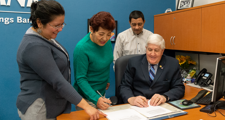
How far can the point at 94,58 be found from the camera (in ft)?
5.25

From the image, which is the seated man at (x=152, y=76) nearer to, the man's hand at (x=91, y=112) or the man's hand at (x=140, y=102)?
the man's hand at (x=140, y=102)

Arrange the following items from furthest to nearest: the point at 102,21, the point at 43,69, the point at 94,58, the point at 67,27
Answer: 1. the point at 67,27
2. the point at 94,58
3. the point at 102,21
4. the point at 43,69

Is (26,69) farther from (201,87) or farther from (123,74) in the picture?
(201,87)

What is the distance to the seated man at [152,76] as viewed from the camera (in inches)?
69.7

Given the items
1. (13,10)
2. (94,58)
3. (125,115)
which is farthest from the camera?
(13,10)

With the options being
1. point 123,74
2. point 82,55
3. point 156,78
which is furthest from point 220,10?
point 82,55

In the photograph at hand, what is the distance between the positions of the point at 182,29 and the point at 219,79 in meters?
1.47

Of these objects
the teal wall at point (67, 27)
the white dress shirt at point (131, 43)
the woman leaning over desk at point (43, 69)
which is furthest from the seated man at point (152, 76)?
the teal wall at point (67, 27)

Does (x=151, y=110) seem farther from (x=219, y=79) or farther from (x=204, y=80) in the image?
(x=204, y=80)

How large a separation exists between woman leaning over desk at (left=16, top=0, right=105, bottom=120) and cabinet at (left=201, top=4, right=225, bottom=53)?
178cm

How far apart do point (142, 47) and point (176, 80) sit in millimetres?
1045

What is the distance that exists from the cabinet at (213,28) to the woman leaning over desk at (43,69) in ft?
5.85

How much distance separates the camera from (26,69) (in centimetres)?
115

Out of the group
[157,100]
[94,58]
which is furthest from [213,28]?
[94,58]
